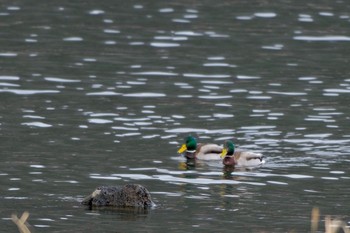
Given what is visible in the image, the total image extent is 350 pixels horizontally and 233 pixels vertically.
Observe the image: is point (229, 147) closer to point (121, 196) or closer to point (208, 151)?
point (208, 151)

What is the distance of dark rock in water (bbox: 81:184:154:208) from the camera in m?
16.3

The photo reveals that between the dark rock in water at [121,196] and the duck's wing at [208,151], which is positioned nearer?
the dark rock in water at [121,196]

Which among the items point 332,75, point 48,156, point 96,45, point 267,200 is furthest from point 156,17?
point 267,200

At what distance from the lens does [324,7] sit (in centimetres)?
3512

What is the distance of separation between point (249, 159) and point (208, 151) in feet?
4.11

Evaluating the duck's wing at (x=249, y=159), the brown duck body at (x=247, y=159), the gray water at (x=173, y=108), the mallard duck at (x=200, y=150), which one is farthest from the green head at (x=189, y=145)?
the duck's wing at (x=249, y=159)

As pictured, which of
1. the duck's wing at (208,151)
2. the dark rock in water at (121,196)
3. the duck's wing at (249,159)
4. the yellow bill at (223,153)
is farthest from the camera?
the duck's wing at (208,151)

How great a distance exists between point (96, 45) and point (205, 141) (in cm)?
849

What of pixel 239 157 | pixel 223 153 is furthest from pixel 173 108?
pixel 239 157

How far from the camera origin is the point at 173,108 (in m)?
23.8

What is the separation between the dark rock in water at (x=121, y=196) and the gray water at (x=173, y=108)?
196 mm

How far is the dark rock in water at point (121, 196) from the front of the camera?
16344 millimetres

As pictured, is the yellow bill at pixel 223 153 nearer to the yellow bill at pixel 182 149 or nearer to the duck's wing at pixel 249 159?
the duck's wing at pixel 249 159

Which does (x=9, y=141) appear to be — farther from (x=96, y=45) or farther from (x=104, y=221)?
(x=96, y=45)
